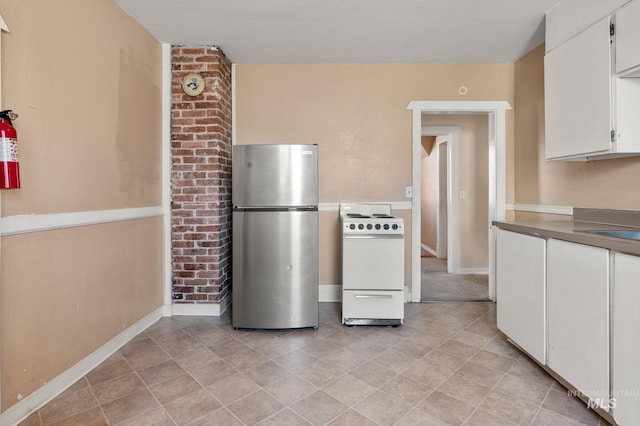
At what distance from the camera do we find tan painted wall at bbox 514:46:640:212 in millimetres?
1999

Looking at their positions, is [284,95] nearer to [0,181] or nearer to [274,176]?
[274,176]

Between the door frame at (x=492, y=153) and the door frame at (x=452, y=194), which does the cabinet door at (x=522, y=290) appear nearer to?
the door frame at (x=492, y=153)

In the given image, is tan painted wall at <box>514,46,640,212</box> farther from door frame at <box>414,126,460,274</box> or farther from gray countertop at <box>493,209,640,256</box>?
door frame at <box>414,126,460,274</box>

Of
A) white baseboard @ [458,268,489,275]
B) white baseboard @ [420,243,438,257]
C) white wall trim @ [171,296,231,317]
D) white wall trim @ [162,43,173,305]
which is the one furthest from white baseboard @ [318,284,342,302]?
white baseboard @ [420,243,438,257]

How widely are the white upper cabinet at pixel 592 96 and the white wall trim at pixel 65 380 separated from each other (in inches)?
136

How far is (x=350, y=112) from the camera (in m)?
3.27

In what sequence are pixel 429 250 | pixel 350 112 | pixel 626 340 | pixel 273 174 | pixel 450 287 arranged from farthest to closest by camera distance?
pixel 429 250
pixel 450 287
pixel 350 112
pixel 273 174
pixel 626 340

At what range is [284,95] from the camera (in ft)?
10.7

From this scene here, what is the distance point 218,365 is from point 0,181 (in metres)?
1.54

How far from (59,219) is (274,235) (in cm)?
137

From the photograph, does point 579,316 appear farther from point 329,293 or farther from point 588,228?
point 329,293

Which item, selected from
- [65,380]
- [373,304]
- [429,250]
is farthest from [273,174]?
[429,250]

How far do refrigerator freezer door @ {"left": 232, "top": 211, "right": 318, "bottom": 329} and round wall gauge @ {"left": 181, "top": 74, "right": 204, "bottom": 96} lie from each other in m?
1.24

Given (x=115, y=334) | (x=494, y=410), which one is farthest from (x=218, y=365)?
(x=494, y=410)
